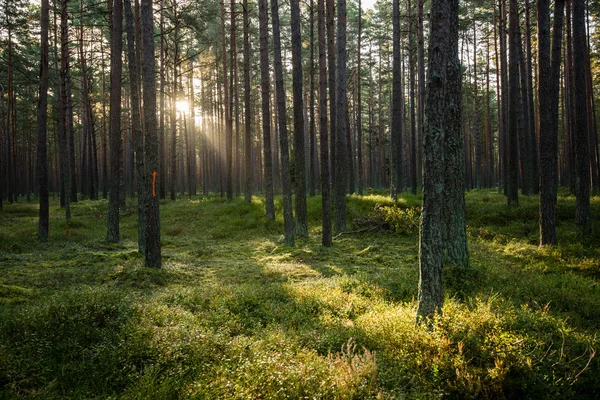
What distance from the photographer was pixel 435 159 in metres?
4.95

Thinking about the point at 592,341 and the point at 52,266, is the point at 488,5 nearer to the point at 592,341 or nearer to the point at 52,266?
the point at 592,341

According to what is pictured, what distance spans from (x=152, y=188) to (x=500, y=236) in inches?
468

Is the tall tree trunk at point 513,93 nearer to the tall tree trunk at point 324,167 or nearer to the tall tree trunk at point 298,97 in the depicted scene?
the tall tree trunk at point 324,167

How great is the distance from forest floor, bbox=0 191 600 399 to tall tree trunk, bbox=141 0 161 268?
4.22 feet

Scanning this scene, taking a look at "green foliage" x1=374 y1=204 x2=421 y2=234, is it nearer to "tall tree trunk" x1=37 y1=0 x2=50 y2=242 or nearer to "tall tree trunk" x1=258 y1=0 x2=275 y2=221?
"tall tree trunk" x1=258 y1=0 x2=275 y2=221

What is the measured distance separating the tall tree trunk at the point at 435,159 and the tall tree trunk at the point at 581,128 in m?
9.29

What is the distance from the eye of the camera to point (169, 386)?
387cm

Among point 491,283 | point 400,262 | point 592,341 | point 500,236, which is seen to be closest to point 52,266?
point 400,262

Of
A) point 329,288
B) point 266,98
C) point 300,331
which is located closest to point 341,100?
point 266,98

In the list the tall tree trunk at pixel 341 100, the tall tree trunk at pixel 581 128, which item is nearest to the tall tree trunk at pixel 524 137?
the tall tree trunk at pixel 581 128

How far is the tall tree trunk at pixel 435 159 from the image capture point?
4.91 m

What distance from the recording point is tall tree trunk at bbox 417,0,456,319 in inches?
193

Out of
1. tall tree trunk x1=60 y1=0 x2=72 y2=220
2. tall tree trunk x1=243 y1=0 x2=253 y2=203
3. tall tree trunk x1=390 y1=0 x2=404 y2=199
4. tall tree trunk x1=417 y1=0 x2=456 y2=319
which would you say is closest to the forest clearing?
tall tree trunk x1=417 y1=0 x2=456 y2=319

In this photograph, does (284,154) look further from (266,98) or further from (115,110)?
(115,110)
